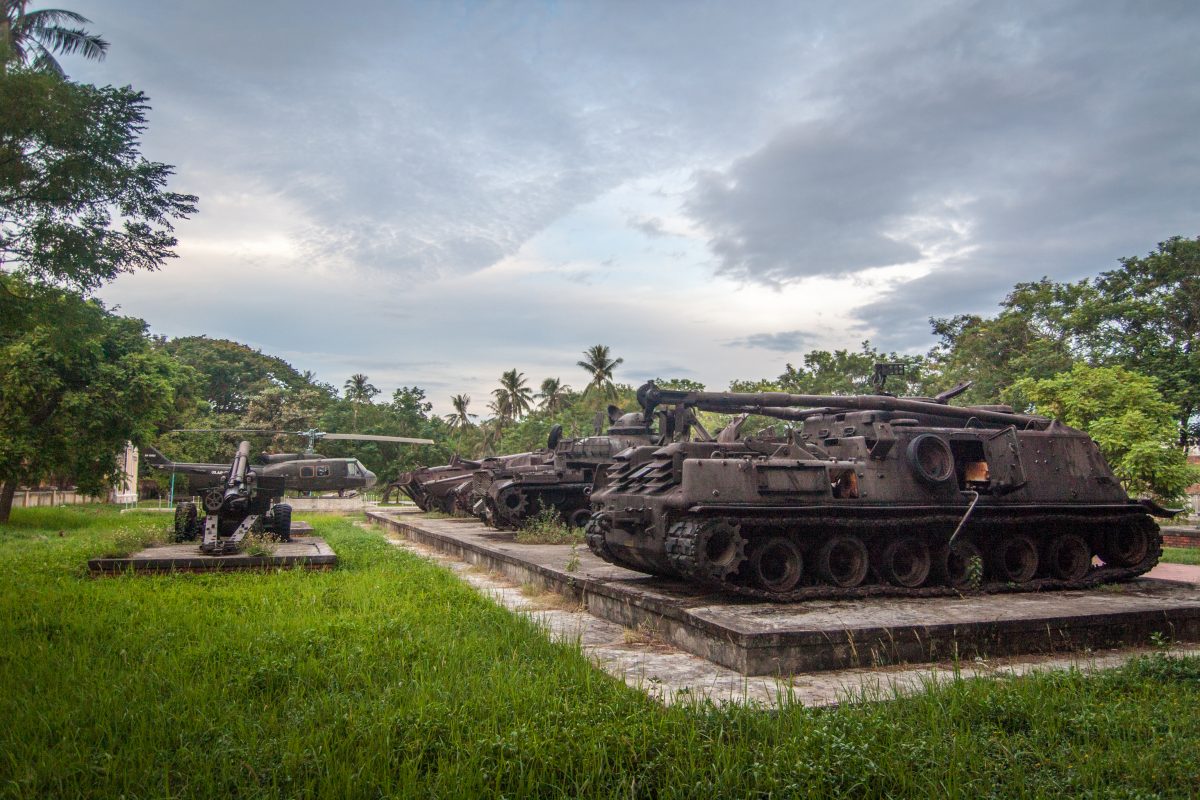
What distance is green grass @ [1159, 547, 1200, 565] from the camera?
14.0 meters

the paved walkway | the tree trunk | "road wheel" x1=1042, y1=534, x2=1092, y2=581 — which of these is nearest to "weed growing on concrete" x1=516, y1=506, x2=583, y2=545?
"road wheel" x1=1042, y1=534, x2=1092, y2=581

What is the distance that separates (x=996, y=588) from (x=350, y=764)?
22.1ft

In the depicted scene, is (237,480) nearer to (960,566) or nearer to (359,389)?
(960,566)

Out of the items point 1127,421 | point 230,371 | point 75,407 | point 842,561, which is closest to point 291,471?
point 75,407

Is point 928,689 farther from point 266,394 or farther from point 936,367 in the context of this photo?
point 266,394

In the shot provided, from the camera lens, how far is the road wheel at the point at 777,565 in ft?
23.6

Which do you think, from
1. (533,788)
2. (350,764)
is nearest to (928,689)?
(533,788)

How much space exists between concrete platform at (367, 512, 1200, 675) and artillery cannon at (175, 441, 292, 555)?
222 inches

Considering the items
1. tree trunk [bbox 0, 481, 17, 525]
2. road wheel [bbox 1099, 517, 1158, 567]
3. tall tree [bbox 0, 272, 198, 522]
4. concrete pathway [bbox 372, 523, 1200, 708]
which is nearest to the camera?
concrete pathway [bbox 372, 523, 1200, 708]

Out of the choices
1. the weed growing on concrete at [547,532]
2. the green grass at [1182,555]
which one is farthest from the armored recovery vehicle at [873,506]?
the green grass at [1182,555]

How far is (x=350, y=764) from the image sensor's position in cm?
341

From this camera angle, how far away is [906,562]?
26.3 ft

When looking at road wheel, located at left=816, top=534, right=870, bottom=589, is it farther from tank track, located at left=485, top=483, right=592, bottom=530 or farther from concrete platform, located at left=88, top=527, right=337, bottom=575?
tank track, located at left=485, top=483, right=592, bottom=530

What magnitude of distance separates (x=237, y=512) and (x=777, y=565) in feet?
27.9
